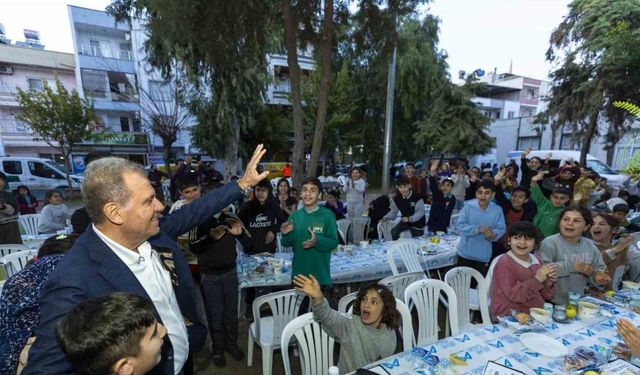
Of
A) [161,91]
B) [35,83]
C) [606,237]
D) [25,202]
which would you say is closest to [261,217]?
[606,237]

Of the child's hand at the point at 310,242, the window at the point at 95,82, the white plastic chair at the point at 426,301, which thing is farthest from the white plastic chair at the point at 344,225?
the window at the point at 95,82

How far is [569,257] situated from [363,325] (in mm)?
2375

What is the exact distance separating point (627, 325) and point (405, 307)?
1.34m

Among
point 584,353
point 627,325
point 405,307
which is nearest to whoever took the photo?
point 627,325

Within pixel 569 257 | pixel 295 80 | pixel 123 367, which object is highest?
pixel 295 80

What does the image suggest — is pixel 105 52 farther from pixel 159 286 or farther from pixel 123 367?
pixel 123 367

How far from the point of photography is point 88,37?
19.1 meters

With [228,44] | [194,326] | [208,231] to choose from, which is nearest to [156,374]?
[194,326]

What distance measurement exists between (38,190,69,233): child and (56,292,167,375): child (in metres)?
5.88

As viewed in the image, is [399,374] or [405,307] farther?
[405,307]

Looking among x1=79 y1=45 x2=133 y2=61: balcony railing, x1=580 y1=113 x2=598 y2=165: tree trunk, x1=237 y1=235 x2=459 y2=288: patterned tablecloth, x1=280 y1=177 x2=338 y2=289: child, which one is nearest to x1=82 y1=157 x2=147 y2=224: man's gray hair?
x1=280 y1=177 x2=338 y2=289: child

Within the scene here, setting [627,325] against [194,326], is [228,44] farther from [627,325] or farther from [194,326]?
[627,325]

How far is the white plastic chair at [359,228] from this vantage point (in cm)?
639

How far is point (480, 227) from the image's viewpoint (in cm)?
388
